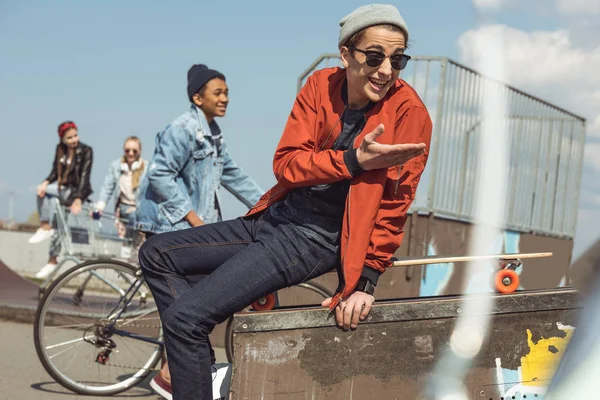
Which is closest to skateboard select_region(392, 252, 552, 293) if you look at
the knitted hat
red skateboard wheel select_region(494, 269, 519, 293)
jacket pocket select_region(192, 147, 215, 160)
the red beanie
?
red skateboard wheel select_region(494, 269, 519, 293)

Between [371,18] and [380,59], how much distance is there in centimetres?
17

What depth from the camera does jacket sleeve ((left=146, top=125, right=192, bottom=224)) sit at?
17.8 feet

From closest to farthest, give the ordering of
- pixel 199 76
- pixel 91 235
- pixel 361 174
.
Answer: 1. pixel 361 174
2. pixel 199 76
3. pixel 91 235

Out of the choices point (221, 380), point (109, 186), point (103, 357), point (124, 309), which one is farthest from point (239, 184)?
point (109, 186)

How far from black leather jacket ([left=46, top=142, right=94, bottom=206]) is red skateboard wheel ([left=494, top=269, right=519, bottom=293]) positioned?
7413 millimetres

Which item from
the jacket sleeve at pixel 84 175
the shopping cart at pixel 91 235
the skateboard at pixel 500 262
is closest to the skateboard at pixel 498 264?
the skateboard at pixel 500 262

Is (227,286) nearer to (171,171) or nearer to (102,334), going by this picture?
(171,171)

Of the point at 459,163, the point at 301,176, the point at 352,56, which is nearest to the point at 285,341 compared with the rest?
the point at 301,176

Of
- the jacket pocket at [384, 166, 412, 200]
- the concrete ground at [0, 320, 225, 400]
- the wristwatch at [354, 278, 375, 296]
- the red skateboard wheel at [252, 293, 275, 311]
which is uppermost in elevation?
the jacket pocket at [384, 166, 412, 200]

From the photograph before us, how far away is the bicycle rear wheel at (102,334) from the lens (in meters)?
5.55

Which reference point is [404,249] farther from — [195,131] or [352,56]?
[352,56]

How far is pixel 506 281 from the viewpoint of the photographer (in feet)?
11.6

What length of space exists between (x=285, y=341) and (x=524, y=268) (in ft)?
24.3

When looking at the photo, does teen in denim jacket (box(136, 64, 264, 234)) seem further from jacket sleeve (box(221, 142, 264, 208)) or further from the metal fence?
the metal fence
